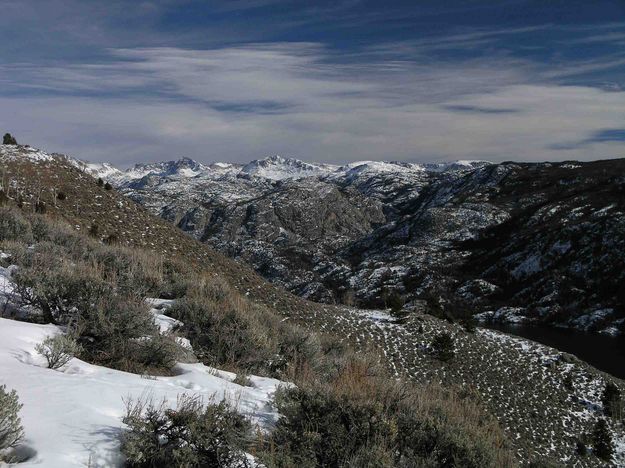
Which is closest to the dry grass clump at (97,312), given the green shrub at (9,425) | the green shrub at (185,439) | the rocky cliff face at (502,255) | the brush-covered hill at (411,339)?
the green shrub at (185,439)

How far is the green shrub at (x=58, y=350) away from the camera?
17.0 feet

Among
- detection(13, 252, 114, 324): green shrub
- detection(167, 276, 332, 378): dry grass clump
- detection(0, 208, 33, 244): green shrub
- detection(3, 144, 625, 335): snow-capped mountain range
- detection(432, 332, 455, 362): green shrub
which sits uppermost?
detection(13, 252, 114, 324): green shrub

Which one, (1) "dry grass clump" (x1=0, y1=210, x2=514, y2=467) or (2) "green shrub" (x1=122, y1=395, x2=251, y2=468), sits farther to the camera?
(1) "dry grass clump" (x1=0, y1=210, x2=514, y2=467)

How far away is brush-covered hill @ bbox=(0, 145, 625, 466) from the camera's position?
70.4ft

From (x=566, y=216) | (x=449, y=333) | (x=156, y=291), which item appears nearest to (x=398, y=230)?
(x=566, y=216)

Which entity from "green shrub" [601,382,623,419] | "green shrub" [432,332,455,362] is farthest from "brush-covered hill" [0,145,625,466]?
"green shrub" [601,382,623,419]

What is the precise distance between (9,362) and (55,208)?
2318 cm

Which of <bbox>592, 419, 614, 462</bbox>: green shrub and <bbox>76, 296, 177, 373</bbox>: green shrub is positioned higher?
<bbox>76, 296, 177, 373</bbox>: green shrub

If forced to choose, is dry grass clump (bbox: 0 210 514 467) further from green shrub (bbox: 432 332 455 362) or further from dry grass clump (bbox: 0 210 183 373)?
→ green shrub (bbox: 432 332 455 362)

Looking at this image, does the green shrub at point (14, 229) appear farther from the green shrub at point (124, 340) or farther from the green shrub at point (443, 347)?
the green shrub at point (443, 347)

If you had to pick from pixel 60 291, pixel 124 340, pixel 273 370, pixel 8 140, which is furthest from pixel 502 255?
pixel 124 340

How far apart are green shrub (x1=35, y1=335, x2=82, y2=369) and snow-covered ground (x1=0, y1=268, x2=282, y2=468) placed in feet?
0.29

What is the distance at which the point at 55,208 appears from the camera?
25.1 m

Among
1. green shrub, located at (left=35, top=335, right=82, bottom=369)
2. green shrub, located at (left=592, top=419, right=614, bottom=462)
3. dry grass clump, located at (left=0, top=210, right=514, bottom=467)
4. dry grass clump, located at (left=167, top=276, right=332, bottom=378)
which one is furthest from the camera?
green shrub, located at (left=592, top=419, right=614, bottom=462)
